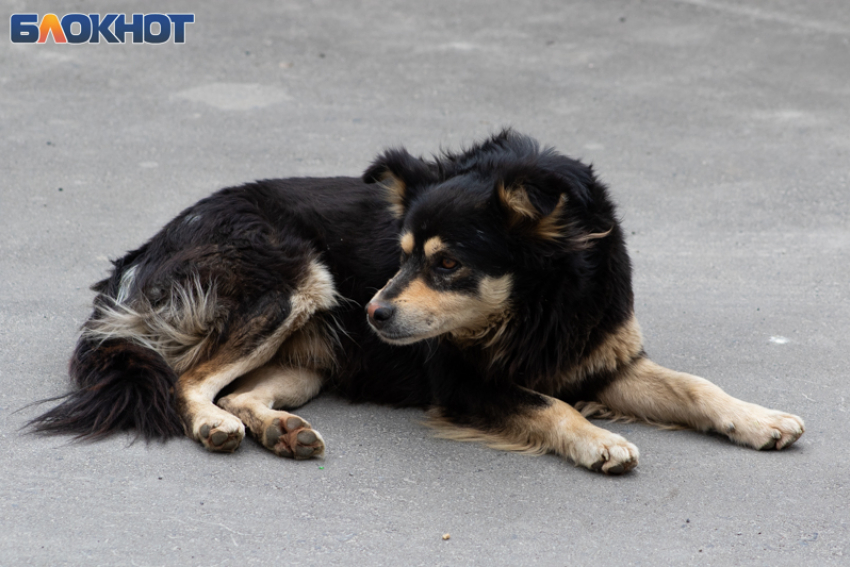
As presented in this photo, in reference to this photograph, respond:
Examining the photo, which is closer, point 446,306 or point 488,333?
point 446,306

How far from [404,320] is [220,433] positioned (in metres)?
0.88

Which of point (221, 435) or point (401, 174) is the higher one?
point (401, 174)

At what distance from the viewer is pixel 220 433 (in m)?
3.80

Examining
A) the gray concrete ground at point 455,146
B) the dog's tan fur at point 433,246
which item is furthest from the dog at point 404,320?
the gray concrete ground at point 455,146

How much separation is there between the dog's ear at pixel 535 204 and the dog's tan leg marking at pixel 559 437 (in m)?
0.77

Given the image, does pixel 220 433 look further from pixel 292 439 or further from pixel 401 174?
pixel 401 174

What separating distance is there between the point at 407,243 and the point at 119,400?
1.41 m

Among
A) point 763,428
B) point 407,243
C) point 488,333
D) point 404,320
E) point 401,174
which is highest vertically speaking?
point 401,174

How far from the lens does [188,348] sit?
4.35m

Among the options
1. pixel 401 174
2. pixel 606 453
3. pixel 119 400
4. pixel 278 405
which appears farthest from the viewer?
pixel 278 405

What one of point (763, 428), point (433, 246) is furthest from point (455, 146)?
point (763, 428)

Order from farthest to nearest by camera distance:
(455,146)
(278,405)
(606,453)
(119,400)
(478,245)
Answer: (455,146), (278,405), (119,400), (478,245), (606,453)

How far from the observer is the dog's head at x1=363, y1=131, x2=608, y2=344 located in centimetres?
378

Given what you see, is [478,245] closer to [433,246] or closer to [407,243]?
[433,246]
